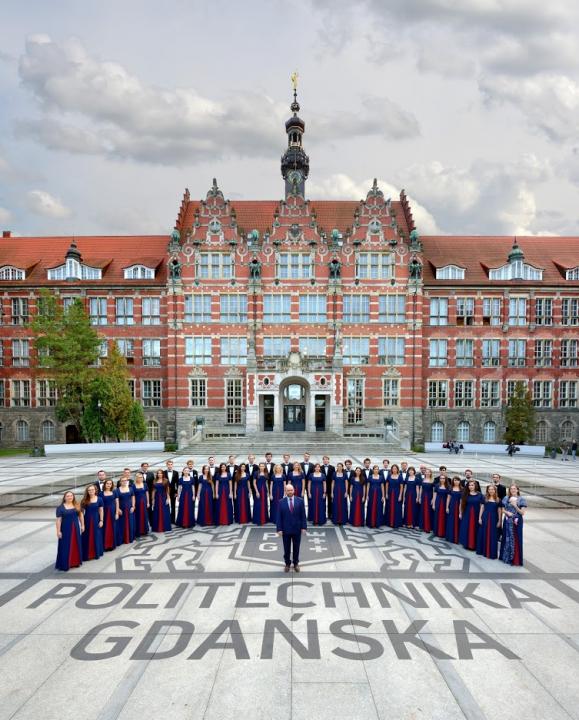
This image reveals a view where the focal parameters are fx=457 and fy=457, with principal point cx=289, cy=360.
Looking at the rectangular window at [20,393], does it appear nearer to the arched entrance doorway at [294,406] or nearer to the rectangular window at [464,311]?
the arched entrance doorway at [294,406]

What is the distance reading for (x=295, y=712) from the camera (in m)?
5.69

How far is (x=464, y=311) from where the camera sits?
41875 mm

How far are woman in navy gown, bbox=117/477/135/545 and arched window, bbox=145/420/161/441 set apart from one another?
30450mm

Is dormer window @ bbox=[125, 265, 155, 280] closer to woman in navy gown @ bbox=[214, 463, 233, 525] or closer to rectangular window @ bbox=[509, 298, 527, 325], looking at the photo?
woman in navy gown @ bbox=[214, 463, 233, 525]

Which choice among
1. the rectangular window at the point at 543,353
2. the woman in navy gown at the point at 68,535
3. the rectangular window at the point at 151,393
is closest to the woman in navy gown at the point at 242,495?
the woman in navy gown at the point at 68,535

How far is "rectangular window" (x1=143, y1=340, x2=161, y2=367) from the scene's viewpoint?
42125 mm

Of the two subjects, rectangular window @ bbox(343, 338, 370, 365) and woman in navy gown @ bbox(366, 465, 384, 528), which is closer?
woman in navy gown @ bbox(366, 465, 384, 528)

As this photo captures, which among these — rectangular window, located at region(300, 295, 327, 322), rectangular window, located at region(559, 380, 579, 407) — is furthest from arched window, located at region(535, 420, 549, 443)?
rectangular window, located at region(300, 295, 327, 322)

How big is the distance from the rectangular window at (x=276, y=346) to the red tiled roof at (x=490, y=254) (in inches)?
553

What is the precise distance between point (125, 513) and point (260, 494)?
3.89 metres

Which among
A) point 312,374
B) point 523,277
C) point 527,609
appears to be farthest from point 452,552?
point 523,277

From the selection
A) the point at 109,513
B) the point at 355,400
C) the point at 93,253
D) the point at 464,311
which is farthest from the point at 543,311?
the point at 93,253

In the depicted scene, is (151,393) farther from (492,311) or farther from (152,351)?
Result: (492,311)

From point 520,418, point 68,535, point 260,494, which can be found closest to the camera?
point 68,535
